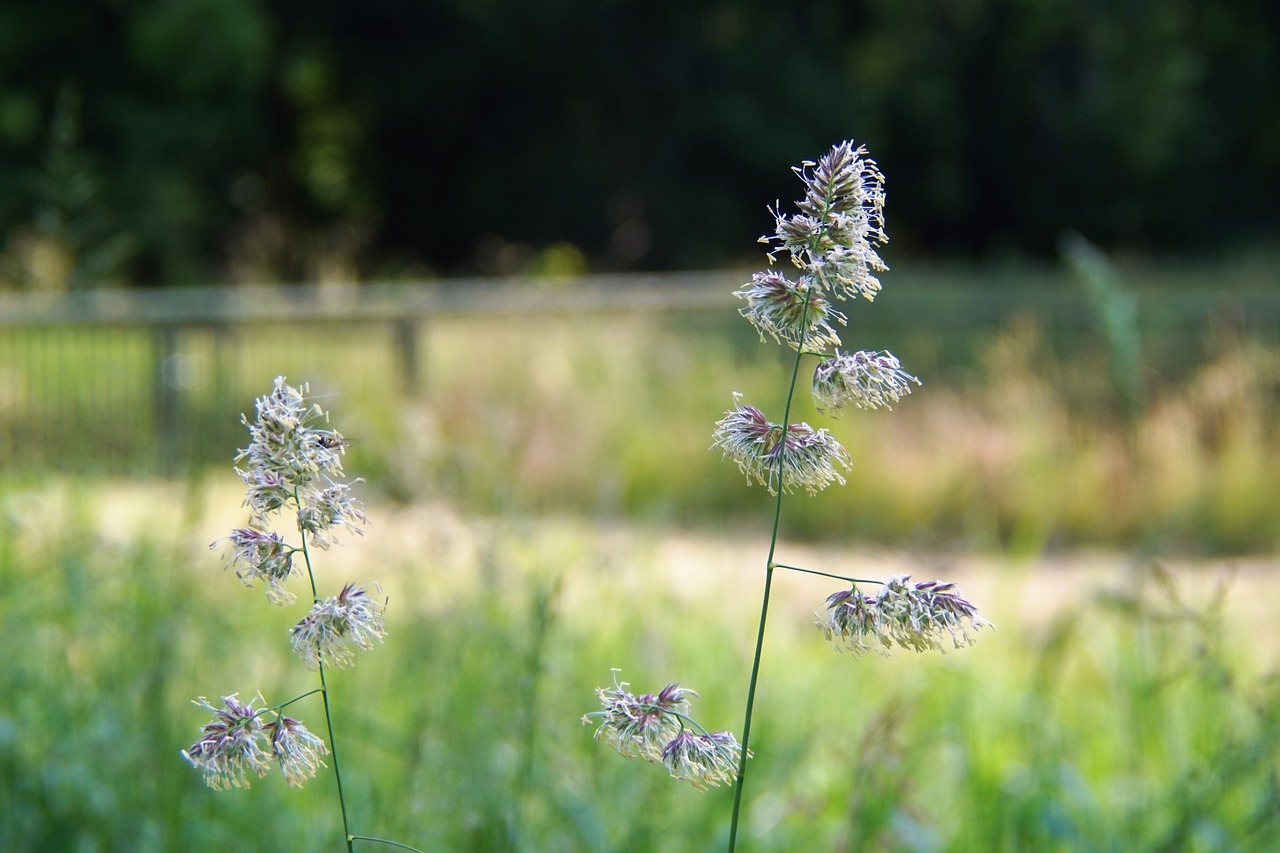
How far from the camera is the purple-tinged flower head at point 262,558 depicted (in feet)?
2.37

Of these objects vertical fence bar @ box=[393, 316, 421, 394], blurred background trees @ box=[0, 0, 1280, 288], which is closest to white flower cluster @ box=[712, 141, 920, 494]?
vertical fence bar @ box=[393, 316, 421, 394]

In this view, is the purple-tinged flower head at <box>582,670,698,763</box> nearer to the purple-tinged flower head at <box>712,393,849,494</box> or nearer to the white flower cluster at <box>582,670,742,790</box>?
the white flower cluster at <box>582,670,742,790</box>

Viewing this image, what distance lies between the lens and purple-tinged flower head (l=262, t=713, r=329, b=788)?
72cm

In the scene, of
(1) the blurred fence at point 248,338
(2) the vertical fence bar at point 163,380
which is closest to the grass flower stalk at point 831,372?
(1) the blurred fence at point 248,338

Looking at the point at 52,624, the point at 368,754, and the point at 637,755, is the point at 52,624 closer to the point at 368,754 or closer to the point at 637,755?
the point at 368,754

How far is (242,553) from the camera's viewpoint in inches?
28.8

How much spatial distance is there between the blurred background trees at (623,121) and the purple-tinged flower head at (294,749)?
19.7 m

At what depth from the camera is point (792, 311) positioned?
2.51ft

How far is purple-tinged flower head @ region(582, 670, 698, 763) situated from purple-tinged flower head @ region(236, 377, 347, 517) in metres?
0.21

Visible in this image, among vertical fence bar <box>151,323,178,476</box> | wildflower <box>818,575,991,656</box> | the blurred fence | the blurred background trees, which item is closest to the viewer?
wildflower <box>818,575,991,656</box>

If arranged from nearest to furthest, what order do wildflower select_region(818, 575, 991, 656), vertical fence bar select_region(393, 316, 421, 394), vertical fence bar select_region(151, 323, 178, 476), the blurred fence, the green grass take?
1. wildflower select_region(818, 575, 991, 656)
2. the green grass
3. the blurred fence
4. vertical fence bar select_region(151, 323, 178, 476)
5. vertical fence bar select_region(393, 316, 421, 394)

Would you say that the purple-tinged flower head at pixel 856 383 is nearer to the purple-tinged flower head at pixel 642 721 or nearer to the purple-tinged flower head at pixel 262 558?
the purple-tinged flower head at pixel 642 721

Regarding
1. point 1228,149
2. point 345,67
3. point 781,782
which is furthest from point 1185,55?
point 781,782

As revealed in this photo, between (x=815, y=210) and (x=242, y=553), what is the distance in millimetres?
384
